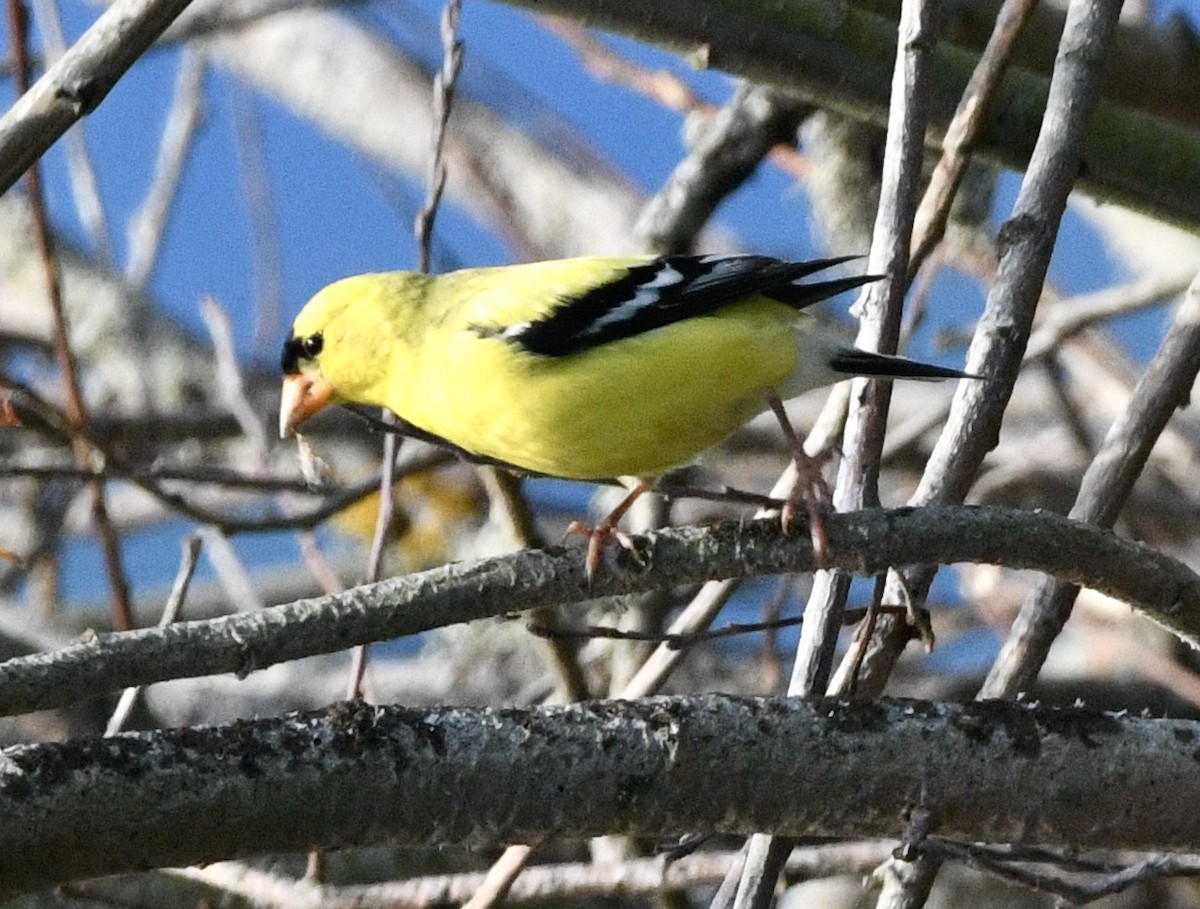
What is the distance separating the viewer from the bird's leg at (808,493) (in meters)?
1.64

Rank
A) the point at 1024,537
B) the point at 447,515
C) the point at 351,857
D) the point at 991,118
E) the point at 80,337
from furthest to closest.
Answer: the point at 80,337 → the point at 447,515 → the point at 351,857 → the point at 991,118 → the point at 1024,537

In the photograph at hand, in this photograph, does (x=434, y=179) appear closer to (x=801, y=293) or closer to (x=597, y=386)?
(x=597, y=386)

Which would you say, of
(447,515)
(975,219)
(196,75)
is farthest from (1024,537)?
(196,75)

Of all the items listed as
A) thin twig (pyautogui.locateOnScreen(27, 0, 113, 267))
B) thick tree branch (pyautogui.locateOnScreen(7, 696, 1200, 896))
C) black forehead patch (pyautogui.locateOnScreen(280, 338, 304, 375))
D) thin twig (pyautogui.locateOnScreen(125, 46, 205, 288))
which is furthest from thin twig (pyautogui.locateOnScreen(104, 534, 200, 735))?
thin twig (pyautogui.locateOnScreen(125, 46, 205, 288))

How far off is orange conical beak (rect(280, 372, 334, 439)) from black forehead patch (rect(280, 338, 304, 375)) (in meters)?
0.01

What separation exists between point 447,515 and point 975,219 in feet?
5.69

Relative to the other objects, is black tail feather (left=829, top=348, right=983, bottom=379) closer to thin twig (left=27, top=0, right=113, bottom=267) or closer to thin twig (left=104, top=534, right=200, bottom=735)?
thin twig (left=104, top=534, right=200, bottom=735)

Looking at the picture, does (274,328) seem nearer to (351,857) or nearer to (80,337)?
(80,337)

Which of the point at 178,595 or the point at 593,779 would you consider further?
the point at 178,595

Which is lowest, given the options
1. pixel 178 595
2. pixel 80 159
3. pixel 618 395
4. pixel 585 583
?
pixel 585 583

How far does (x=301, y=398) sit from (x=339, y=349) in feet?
0.47

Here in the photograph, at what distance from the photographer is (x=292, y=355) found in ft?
9.26

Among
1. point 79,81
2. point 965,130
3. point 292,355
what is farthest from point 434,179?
point 79,81

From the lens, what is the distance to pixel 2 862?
1.20 meters
